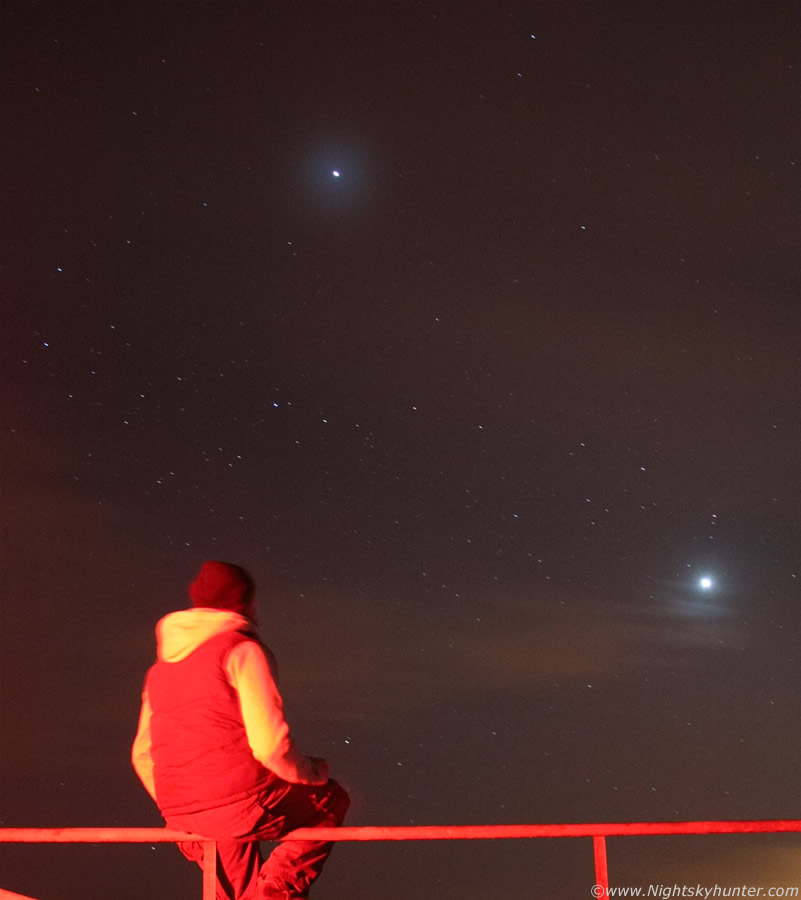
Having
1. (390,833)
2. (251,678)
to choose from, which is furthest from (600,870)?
(251,678)

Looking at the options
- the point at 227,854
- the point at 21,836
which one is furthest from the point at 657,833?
the point at 21,836

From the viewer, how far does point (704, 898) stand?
3.74m

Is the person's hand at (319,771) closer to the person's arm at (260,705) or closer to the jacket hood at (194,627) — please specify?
the person's arm at (260,705)

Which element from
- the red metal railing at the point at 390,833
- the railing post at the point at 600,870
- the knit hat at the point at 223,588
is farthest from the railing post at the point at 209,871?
the railing post at the point at 600,870

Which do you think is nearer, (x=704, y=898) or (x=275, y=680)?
(x=275, y=680)

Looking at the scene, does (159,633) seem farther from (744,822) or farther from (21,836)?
(744,822)

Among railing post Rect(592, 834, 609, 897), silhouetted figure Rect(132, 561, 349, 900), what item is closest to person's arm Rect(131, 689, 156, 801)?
silhouetted figure Rect(132, 561, 349, 900)

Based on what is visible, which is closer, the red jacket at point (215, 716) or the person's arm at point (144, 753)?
the red jacket at point (215, 716)

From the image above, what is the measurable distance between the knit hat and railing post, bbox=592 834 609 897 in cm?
127

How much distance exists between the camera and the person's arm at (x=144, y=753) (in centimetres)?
342

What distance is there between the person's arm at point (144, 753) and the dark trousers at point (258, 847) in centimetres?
14

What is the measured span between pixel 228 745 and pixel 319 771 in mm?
325

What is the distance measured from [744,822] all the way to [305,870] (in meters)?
1.33

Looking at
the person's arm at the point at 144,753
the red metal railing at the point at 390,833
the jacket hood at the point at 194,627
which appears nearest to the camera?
the red metal railing at the point at 390,833
